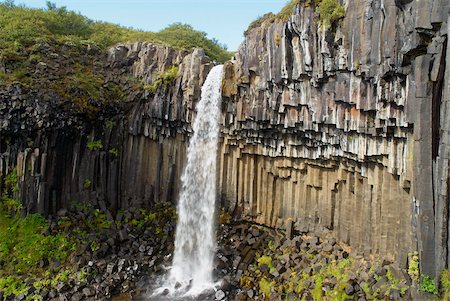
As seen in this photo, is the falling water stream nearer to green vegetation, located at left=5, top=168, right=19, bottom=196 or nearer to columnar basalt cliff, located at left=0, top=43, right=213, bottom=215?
columnar basalt cliff, located at left=0, top=43, right=213, bottom=215

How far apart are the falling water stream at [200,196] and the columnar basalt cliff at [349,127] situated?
69 centimetres

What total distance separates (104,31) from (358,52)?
21964 mm

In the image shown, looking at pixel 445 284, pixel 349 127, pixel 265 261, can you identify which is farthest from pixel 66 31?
pixel 445 284

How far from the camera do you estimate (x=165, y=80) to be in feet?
66.2

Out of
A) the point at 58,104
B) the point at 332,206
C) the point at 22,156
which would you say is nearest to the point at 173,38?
the point at 58,104

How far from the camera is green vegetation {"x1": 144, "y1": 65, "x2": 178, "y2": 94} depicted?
20.1m

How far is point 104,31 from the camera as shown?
94.7ft

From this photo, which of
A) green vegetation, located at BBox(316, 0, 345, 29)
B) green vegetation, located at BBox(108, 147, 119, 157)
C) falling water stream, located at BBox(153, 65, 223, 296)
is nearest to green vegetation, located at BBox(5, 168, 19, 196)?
green vegetation, located at BBox(108, 147, 119, 157)

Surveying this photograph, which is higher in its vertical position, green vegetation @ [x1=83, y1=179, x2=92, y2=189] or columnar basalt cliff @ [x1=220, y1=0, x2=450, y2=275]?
columnar basalt cliff @ [x1=220, y1=0, x2=450, y2=275]

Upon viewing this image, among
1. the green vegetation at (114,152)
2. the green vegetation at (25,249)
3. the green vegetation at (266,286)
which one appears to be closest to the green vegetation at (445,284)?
the green vegetation at (266,286)

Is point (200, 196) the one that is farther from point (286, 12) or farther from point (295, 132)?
point (286, 12)

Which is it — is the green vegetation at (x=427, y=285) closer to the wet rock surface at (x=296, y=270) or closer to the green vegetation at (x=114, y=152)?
the wet rock surface at (x=296, y=270)

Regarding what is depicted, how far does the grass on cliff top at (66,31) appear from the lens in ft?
70.2

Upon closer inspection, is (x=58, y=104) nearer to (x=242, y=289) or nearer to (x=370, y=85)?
(x=242, y=289)
